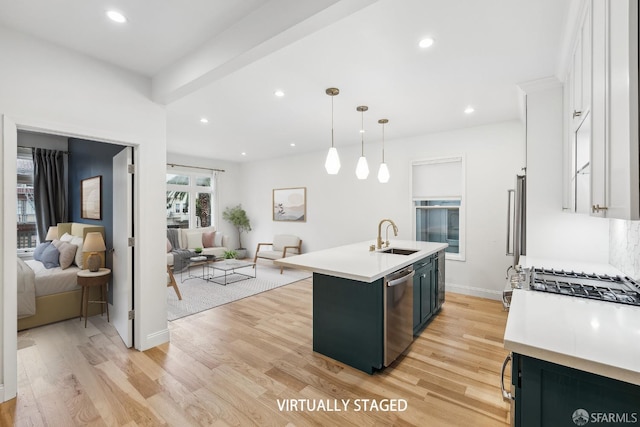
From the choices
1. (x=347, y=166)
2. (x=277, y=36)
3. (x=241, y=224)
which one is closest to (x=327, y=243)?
(x=347, y=166)

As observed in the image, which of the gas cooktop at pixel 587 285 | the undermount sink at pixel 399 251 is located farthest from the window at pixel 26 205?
the gas cooktop at pixel 587 285

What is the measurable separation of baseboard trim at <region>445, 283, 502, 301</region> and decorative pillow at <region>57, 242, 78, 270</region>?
5624 mm

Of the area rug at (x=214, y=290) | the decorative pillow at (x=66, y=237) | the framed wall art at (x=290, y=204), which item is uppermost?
the framed wall art at (x=290, y=204)

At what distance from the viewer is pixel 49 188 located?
521 cm

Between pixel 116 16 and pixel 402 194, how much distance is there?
4516 millimetres

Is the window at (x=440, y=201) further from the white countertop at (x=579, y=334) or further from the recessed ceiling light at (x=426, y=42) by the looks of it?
the white countertop at (x=579, y=334)

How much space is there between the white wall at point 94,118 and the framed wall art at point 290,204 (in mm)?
4135

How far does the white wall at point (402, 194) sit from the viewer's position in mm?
4305

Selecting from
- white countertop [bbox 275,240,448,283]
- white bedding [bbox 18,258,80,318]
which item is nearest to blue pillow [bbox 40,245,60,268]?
white bedding [bbox 18,258,80,318]

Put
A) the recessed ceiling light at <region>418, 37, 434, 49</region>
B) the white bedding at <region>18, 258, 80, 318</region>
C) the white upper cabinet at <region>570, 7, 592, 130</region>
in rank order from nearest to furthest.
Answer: the white upper cabinet at <region>570, 7, 592, 130</region> < the recessed ceiling light at <region>418, 37, 434, 49</region> < the white bedding at <region>18, 258, 80, 318</region>

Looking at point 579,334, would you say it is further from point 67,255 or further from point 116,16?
point 67,255

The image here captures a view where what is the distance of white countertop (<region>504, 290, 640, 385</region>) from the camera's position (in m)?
0.94

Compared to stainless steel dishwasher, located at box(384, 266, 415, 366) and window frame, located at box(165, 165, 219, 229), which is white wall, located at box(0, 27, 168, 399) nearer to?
stainless steel dishwasher, located at box(384, 266, 415, 366)

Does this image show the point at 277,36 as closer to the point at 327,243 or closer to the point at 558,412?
the point at 558,412
